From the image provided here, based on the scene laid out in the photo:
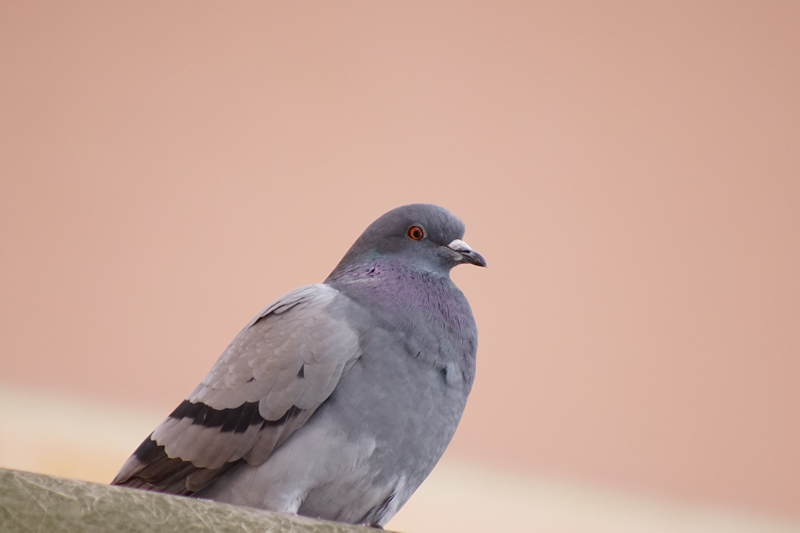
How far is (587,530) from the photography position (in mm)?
4520

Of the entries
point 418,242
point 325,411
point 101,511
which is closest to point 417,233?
point 418,242

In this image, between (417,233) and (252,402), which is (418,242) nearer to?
(417,233)

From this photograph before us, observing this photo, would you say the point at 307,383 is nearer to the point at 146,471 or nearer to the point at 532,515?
the point at 146,471

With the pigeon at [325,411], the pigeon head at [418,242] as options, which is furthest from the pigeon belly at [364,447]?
the pigeon head at [418,242]

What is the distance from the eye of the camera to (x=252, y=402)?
53.1 inches

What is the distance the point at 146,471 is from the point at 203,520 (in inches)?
25.6

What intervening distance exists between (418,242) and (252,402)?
51 cm

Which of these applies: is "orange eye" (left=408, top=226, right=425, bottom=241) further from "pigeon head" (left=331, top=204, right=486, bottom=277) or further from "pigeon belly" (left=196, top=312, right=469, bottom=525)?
"pigeon belly" (left=196, top=312, right=469, bottom=525)

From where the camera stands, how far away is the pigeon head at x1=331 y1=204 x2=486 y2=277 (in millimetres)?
1649

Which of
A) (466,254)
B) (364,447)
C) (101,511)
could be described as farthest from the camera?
(466,254)

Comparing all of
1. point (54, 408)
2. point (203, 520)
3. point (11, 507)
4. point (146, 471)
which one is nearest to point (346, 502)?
point (146, 471)

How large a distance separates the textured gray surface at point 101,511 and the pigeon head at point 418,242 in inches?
33.9

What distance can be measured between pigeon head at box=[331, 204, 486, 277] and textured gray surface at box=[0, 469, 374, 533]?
860 millimetres

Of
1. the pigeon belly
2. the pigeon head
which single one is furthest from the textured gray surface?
the pigeon head
